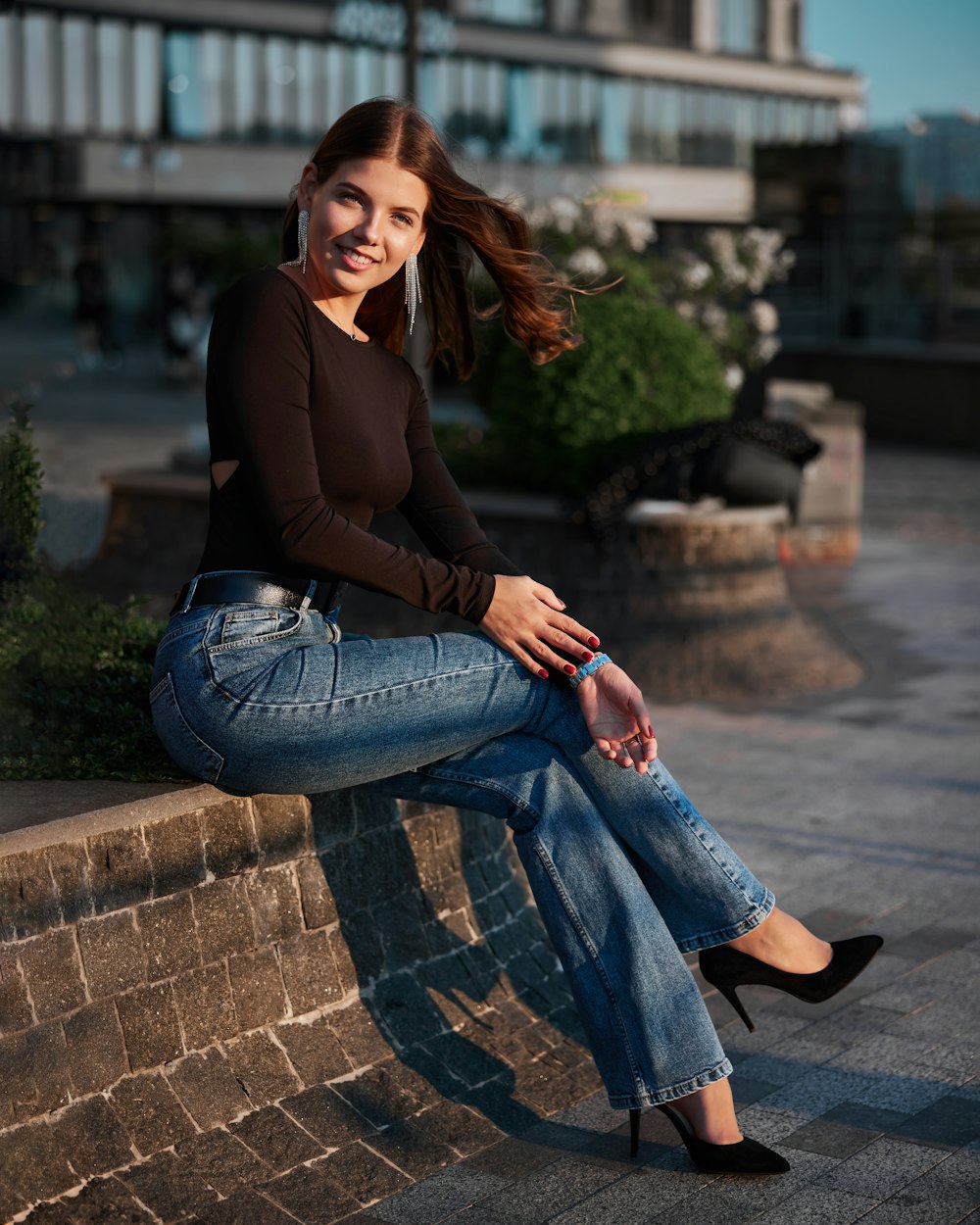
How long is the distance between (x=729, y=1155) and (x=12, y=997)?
1.34 meters

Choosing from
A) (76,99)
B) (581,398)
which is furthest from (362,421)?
(76,99)

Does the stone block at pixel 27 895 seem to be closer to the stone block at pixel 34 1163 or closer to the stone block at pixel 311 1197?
the stone block at pixel 34 1163

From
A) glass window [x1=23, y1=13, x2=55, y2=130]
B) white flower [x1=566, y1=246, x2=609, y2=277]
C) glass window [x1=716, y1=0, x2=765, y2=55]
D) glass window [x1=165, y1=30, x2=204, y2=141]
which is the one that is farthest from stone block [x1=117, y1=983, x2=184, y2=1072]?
glass window [x1=716, y1=0, x2=765, y2=55]

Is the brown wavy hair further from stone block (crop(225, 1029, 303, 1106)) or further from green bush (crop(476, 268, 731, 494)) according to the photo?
green bush (crop(476, 268, 731, 494))

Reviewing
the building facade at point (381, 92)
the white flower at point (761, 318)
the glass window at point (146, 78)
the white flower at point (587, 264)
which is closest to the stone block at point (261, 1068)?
the white flower at point (587, 264)

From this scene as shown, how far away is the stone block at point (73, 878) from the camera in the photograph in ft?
10.2

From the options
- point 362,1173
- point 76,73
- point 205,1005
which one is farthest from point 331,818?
point 76,73

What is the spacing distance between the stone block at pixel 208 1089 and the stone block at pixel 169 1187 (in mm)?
112

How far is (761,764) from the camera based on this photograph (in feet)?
22.2

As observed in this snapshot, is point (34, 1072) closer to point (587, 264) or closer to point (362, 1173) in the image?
point (362, 1173)

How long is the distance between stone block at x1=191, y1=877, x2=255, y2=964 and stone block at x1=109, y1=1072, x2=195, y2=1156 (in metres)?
0.26

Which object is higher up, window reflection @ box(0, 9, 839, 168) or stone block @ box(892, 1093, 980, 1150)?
window reflection @ box(0, 9, 839, 168)

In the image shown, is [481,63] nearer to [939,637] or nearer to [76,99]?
[76,99]

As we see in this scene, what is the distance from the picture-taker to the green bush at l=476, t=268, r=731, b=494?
8344 mm
